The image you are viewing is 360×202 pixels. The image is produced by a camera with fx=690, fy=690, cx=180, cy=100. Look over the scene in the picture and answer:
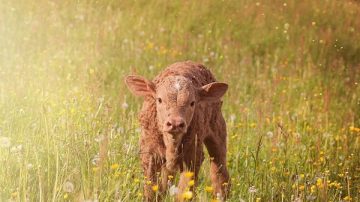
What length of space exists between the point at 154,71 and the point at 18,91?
3.36 m

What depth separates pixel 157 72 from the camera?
9.81 metres

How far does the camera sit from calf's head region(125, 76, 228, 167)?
16.2 feet

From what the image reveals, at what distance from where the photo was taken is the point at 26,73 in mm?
7965

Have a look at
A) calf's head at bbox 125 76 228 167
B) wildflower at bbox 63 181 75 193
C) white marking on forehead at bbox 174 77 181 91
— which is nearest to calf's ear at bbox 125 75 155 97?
calf's head at bbox 125 76 228 167

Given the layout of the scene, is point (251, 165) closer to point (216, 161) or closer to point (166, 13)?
point (216, 161)

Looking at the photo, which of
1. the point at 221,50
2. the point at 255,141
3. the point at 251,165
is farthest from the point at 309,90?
the point at 251,165

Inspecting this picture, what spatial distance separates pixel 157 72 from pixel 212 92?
429cm

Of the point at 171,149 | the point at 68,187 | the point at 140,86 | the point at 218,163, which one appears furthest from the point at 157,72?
the point at 68,187

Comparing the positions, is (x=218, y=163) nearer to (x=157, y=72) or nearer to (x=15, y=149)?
(x=15, y=149)

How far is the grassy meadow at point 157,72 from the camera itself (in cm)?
502

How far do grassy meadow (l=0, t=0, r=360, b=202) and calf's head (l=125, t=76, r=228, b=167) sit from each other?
1.43 ft

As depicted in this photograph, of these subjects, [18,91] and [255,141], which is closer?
[18,91]

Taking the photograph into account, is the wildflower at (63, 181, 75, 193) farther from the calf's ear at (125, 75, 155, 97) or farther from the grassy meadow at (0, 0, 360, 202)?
the calf's ear at (125, 75, 155, 97)

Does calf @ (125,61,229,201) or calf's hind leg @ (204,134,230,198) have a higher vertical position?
calf @ (125,61,229,201)
